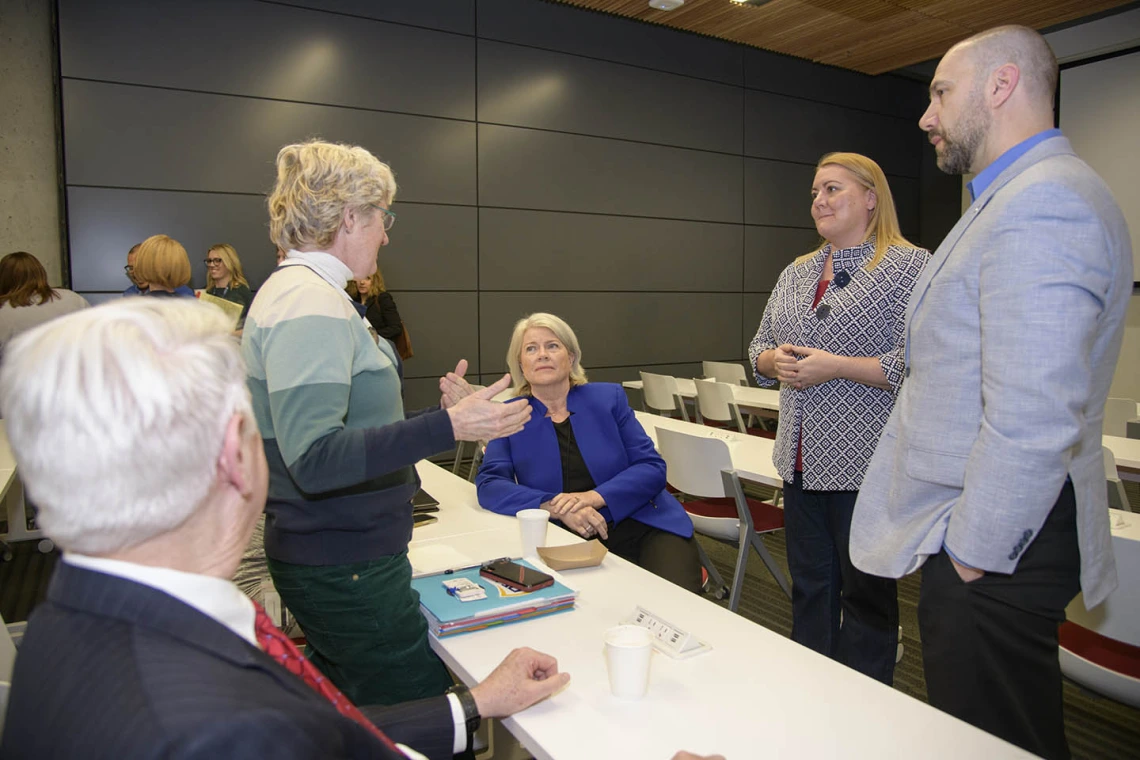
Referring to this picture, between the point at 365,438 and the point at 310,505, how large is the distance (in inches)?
8.5

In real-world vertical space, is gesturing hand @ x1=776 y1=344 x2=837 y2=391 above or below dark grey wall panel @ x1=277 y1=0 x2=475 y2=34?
below

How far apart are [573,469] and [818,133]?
7387mm

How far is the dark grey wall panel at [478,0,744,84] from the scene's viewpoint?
22.3 feet

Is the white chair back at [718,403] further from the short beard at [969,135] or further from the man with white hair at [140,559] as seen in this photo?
the man with white hair at [140,559]

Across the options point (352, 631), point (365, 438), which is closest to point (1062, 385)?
point (365, 438)

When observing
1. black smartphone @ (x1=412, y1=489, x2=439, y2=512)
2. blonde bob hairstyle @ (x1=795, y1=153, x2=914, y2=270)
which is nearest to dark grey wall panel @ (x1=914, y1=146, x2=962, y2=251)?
blonde bob hairstyle @ (x1=795, y1=153, x2=914, y2=270)

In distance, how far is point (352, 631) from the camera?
145 centimetres

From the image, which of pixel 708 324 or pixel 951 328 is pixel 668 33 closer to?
pixel 708 324

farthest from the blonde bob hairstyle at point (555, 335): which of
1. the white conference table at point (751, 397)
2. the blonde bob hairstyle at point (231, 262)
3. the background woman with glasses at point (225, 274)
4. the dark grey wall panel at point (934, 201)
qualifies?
the dark grey wall panel at point (934, 201)

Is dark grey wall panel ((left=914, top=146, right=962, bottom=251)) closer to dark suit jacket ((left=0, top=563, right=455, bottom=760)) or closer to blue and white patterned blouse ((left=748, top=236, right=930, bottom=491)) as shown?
blue and white patterned blouse ((left=748, top=236, right=930, bottom=491))

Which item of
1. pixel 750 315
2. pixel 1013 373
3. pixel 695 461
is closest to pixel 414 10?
pixel 750 315

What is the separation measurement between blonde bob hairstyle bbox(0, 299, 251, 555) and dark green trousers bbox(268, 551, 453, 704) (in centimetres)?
77

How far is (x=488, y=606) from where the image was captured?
1540 millimetres

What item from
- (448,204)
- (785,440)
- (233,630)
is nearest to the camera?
(233,630)
